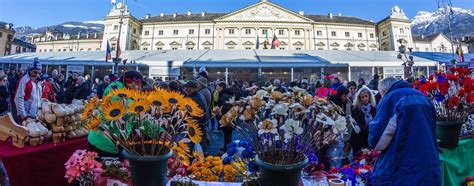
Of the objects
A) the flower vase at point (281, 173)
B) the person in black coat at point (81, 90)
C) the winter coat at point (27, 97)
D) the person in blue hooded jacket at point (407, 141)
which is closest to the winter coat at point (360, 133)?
the person in blue hooded jacket at point (407, 141)

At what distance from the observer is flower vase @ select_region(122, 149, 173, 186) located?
1396mm

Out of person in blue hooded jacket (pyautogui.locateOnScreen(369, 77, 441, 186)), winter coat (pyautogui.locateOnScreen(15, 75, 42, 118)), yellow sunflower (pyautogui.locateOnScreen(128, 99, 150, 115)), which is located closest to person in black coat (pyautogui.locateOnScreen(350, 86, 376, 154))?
person in blue hooded jacket (pyautogui.locateOnScreen(369, 77, 441, 186))

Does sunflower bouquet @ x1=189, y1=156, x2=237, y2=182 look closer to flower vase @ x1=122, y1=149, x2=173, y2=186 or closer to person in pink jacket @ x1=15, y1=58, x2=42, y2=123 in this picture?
flower vase @ x1=122, y1=149, x2=173, y2=186

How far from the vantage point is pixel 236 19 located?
54.5 metres

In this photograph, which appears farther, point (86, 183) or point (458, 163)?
point (458, 163)

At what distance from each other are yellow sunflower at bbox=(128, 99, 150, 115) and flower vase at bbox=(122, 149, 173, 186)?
246 millimetres

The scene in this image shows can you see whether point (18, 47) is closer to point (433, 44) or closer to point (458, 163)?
point (458, 163)

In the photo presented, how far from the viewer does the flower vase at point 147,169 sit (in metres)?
1.40

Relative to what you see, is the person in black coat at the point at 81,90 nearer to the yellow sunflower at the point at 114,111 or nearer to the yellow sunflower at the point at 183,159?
the yellow sunflower at the point at 183,159

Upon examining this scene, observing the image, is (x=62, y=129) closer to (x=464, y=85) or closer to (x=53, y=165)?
(x=53, y=165)

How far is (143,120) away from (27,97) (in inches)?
167

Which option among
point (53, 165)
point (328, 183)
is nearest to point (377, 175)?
point (328, 183)

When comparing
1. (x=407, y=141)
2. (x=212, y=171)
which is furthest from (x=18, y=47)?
(x=407, y=141)

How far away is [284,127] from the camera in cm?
134
